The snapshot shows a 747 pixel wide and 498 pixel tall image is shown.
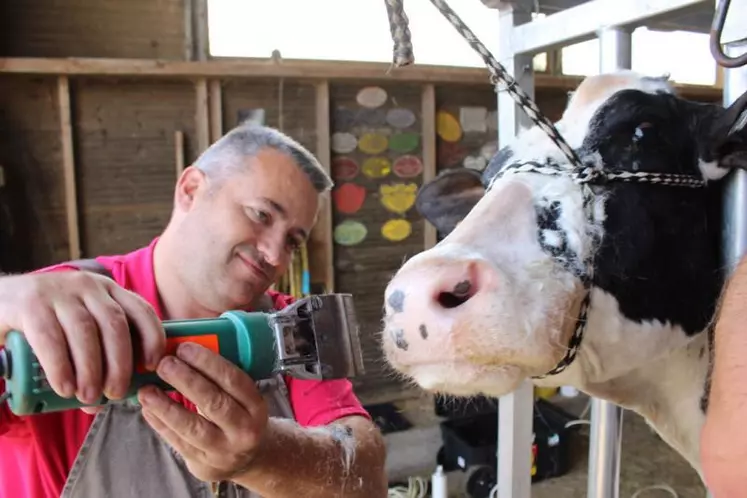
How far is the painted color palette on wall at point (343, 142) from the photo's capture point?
317 centimetres

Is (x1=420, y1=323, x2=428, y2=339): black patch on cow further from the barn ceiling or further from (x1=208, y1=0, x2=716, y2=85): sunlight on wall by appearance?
(x1=208, y1=0, x2=716, y2=85): sunlight on wall

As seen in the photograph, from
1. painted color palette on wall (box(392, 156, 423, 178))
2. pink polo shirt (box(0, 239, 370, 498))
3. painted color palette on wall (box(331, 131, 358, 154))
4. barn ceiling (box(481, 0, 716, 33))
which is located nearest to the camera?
pink polo shirt (box(0, 239, 370, 498))

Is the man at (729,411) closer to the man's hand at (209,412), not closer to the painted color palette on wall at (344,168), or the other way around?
the man's hand at (209,412)

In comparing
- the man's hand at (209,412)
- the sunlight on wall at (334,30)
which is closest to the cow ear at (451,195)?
the man's hand at (209,412)

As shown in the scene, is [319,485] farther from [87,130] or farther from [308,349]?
[87,130]

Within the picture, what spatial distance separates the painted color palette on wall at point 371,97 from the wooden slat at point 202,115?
0.73 meters

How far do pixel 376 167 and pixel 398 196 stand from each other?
193 millimetres

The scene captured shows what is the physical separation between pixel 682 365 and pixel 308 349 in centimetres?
52

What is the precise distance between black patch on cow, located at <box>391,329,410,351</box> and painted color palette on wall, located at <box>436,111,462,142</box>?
2.79 meters

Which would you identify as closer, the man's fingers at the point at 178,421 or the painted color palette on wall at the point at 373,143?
the man's fingers at the point at 178,421

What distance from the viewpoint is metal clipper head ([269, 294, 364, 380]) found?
707 mm

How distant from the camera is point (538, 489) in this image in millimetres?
2932

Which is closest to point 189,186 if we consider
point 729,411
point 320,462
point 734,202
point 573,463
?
point 320,462

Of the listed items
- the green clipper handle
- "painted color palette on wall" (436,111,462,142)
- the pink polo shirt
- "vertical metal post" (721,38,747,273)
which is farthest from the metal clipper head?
"painted color palette on wall" (436,111,462,142)
